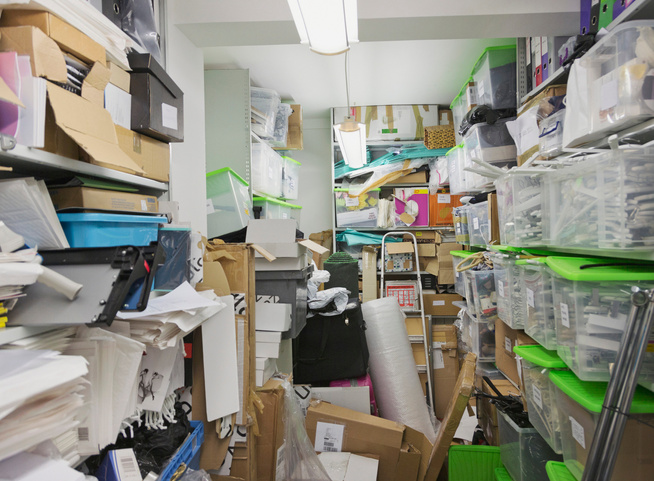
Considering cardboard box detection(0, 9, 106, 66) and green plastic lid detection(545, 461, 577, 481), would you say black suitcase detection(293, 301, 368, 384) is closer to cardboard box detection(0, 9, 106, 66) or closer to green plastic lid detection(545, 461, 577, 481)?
green plastic lid detection(545, 461, 577, 481)

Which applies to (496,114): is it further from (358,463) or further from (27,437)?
(27,437)

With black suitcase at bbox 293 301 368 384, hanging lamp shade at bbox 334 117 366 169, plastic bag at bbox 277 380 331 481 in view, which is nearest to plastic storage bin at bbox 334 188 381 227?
hanging lamp shade at bbox 334 117 366 169

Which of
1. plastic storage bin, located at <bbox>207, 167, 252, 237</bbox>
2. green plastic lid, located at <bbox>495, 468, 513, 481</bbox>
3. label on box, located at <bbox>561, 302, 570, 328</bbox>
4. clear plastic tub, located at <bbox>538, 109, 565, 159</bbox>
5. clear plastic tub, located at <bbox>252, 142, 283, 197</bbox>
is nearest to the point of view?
label on box, located at <bbox>561, 302, 570, 328</bbox>

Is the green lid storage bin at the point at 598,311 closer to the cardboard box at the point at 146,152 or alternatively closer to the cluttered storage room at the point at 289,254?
the cluttered storage room at the point at 289,254

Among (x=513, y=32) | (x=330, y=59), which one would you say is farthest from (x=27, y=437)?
(x=330, y=59)

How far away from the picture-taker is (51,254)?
2.78 ft

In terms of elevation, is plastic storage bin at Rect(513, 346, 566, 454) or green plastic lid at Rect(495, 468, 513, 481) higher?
plastic storage bin at Rect(513, 346, 566, 454)

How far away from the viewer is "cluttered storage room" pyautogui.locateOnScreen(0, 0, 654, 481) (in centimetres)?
82

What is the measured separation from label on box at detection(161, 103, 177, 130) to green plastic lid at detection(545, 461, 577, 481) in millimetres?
1675

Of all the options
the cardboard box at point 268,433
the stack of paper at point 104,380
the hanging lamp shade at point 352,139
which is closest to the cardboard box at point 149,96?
the stack of paper at point 104,380

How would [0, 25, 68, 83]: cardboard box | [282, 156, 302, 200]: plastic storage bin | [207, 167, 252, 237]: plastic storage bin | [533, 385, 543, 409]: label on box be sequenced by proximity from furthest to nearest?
[282, 156, 302, 200]: plastic storage bin → [207, 167, 252, 237]: plastic storage bin → [533, 385, 543, 409]: label on box → [0, 25, 68, 83]: cardboard box

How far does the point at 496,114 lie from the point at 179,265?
2.12 m

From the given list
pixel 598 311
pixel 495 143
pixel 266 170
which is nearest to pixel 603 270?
pixel 598 311

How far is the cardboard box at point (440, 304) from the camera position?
3.84m
